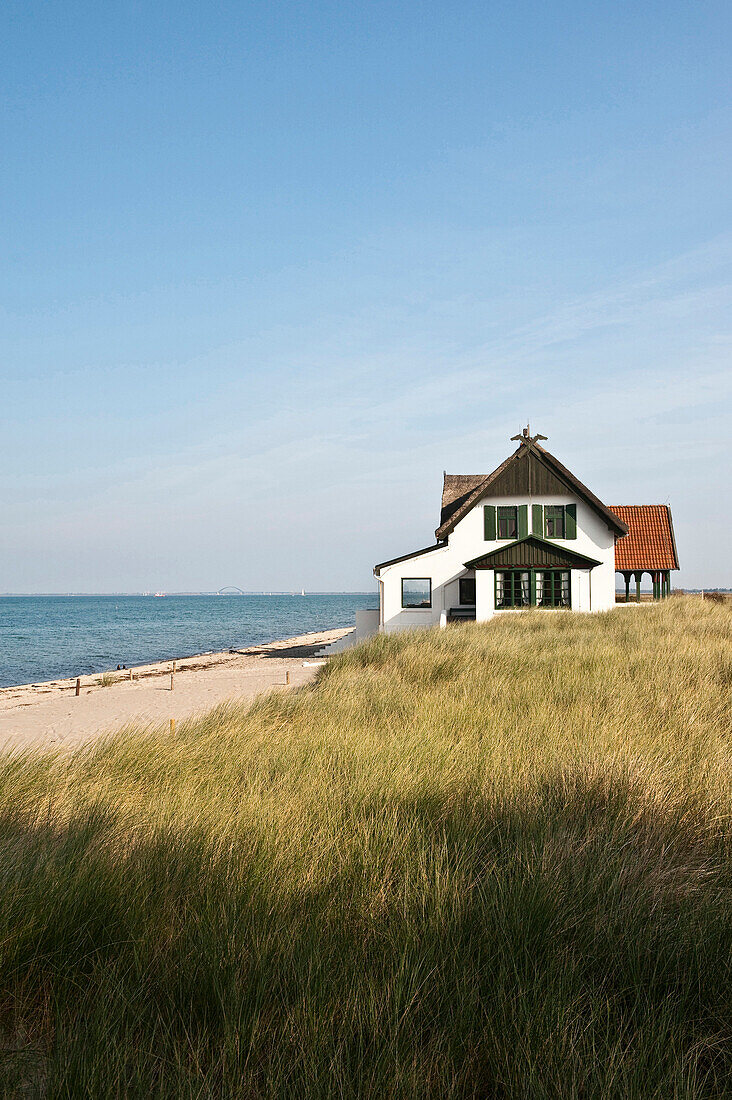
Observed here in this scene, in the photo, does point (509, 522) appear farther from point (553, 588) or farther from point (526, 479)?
point (553, 588)

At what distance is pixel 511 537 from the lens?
30.8 metres

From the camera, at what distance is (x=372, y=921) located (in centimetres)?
315

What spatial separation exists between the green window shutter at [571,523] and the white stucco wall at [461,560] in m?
0.18

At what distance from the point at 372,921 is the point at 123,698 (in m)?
19.0

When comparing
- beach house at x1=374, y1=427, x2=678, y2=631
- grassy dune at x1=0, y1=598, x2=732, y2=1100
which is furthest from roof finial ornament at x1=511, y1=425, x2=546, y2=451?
grassy dune at x1=0, y1=598, x2=732, y2=1100

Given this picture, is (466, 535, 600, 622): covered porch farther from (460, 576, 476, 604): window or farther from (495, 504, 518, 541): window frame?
(495, 504, 518, 541): window frame

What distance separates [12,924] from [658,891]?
298 centimetres

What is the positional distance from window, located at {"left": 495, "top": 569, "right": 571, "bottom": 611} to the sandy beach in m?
8.54

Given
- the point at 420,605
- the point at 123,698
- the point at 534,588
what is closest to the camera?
the point at 123,698

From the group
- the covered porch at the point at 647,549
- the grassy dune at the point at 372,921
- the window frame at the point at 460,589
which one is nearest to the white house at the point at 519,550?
the window frame at the point at 460,589

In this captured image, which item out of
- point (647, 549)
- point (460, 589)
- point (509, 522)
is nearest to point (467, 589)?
point (460, 589)

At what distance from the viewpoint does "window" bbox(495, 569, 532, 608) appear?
29.4 meters

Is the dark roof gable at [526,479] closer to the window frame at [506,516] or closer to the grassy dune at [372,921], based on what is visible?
the window frame at [506,516]

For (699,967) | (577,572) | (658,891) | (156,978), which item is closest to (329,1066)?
(156,978)
